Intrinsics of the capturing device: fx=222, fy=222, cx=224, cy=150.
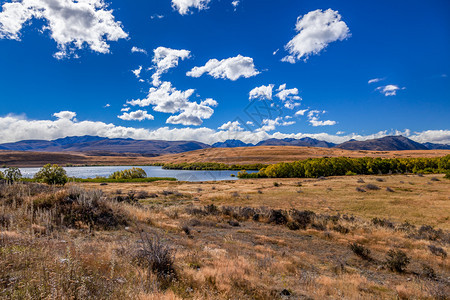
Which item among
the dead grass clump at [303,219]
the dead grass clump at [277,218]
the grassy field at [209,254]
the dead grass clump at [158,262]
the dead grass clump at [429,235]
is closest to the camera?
the grassy field at [209,254]

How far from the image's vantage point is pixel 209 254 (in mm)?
8266

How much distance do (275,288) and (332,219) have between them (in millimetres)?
12323

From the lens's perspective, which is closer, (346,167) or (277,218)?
(277,218)

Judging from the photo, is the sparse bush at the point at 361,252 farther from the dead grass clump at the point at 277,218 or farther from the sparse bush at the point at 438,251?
the dead grass clump at the point at 277,218

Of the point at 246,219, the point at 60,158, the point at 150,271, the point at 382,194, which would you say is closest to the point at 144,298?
the point at 150,271

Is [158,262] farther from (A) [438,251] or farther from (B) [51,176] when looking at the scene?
(B) [51,176]

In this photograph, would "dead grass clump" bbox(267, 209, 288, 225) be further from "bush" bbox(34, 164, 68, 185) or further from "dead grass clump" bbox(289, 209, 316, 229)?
"bush" bbox(34, 164, 68, 185)

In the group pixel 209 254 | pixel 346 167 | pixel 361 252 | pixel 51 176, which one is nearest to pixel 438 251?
pixel 361 252

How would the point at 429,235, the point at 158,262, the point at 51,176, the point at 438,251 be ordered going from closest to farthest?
the point at 158,262 → the point at 438,251 → the point at 429,235 → the point at 51,176

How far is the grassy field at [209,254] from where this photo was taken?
459 cm

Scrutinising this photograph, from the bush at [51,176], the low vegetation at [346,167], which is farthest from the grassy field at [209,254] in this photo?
the low vegetation at [346,167]

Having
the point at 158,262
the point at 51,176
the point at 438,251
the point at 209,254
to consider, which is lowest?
the point at 438,251

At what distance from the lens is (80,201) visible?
11.1 m

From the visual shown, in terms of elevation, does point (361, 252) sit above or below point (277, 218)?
above
